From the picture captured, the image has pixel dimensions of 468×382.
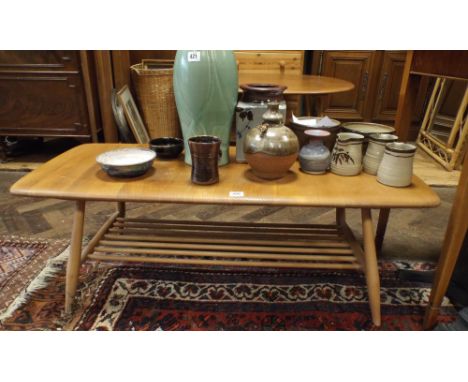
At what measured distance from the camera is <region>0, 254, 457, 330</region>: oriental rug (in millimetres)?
998

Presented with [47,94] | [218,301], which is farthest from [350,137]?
[47,94]

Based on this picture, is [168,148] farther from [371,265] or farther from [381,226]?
[381,226]

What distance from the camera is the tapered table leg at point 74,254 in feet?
3.22

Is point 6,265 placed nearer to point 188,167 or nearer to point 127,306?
point 127,306

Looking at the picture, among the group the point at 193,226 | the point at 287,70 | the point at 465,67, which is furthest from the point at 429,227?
the point at 287,70

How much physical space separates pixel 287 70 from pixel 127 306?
2185 mm

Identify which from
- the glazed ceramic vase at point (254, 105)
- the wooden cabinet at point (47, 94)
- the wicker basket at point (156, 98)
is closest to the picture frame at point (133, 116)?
the wicker basket at point (156, 98)

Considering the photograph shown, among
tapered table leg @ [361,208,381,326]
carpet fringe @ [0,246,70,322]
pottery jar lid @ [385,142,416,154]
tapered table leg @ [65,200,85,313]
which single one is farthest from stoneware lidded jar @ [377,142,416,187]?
carpet fringe @ [0,246,70,322]

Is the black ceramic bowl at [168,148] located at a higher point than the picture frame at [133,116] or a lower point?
higher

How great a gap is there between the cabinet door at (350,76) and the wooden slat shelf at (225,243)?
183 cm

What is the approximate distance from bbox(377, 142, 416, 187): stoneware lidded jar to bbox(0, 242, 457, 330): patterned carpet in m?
0.41

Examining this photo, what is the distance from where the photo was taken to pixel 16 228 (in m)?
1.51

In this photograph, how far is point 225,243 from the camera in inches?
43.6

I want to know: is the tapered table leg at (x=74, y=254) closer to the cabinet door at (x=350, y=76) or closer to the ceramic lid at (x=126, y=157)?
the ceramic lid at (x=126, y=157)
